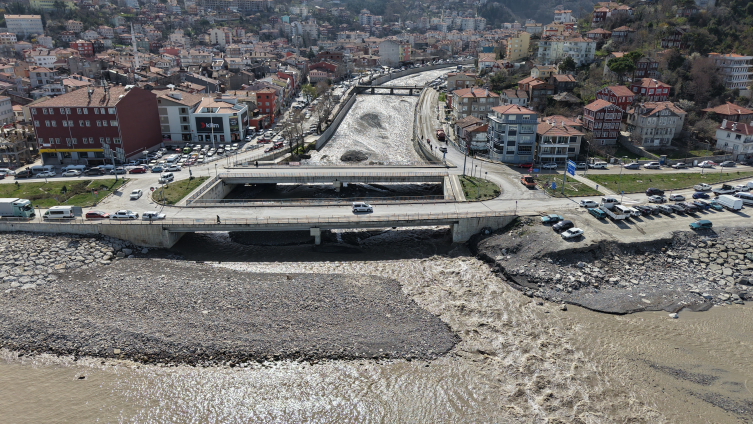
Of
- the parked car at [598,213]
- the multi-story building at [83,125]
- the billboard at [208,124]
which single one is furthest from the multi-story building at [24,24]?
the parked car at [598,213]

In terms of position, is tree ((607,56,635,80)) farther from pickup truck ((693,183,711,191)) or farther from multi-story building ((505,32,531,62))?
multi-story building ((505,32,531,62))

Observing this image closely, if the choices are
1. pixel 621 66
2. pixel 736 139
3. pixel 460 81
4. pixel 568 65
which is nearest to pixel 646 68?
pixel 621 66

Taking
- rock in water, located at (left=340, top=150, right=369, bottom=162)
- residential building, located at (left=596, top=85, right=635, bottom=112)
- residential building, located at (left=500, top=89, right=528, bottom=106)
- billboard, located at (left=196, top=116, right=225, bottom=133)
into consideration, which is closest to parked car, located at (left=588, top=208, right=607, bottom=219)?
residential building, located at (left=596, top=85, right=635, bottom=112)

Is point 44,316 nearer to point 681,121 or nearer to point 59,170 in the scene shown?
point 59,170

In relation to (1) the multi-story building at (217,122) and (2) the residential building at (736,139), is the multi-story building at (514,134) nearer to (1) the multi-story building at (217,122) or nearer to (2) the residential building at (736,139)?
(2) the residential building at (736,139)

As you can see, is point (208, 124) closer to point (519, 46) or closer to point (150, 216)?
point (150, 216)

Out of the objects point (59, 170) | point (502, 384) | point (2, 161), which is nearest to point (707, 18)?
point (502, 384)

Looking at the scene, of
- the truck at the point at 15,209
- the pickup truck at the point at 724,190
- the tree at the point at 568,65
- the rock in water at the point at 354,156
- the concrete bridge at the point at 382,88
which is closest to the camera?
the truck at the point at 15,209
